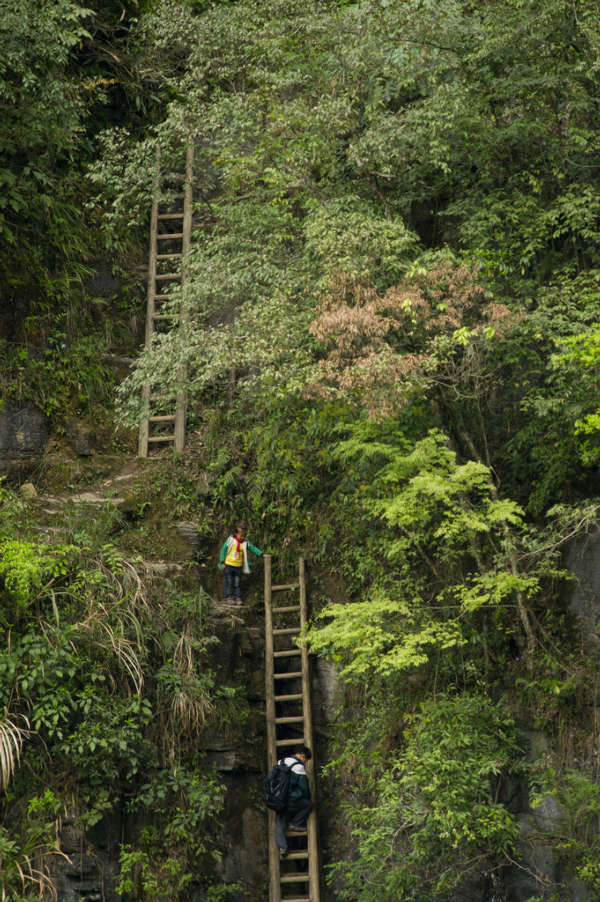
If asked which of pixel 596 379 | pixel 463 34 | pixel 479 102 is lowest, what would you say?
pixel 596 379

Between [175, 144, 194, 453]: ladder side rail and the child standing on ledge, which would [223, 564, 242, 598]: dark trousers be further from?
[175, 144, 194, 453]: ladder side rail

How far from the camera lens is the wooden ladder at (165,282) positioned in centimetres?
1466

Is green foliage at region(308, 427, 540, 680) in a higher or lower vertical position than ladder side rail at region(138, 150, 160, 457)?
lower

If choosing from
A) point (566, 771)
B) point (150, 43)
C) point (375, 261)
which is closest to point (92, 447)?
point (375, 261)

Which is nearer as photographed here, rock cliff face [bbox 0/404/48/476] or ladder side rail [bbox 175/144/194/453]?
ladder side rail [bbox 175/144/194/453]

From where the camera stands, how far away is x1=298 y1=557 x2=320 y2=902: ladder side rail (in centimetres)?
1126

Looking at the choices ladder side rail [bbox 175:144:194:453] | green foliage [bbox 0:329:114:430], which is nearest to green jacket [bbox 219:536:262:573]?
ladder side rail [bbox 175:144:194:453]

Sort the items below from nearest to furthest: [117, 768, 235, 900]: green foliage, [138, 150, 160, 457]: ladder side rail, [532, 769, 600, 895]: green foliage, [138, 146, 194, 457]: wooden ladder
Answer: [532, 769, 600, 895]: green foliage → [117, 768, 235, 900]: green foliage → [138, 150, 160, 457]: ladder side rail → [138, 146, 194, 457]: wooden ladder

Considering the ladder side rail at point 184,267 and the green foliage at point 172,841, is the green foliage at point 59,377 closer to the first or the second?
the ladder side rail at point 184,267

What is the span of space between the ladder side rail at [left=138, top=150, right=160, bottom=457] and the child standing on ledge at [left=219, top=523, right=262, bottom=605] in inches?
87.7

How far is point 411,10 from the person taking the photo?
12195 millimetres

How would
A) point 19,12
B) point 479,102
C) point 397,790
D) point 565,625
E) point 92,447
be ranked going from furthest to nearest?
point 92,447 → point 19,12 → point 479,102 → point 565,625 → point 397,790

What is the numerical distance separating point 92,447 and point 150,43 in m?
7.26

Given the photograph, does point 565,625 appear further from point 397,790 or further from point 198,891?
point 198,891
